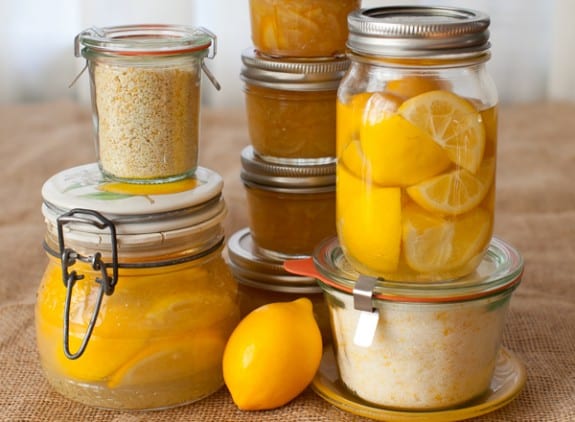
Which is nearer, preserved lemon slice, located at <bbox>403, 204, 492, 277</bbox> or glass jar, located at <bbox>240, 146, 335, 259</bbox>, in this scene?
preserved lemon slice, located at <bbox>403, 204, 492, 277</bbox>

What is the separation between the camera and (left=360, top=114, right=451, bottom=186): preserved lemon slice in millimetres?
761

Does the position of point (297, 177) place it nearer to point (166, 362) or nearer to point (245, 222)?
point (166, 362)

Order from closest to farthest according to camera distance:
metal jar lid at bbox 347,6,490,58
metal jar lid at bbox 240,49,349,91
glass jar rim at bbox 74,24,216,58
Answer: metal jar lid at bbox 347,6,490,58, glass jar rim at bbox 74,24,216,58, metal jar lid at bbox 240,49,349,91

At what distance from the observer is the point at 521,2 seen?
83.7 inches

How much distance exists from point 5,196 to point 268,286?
666mm

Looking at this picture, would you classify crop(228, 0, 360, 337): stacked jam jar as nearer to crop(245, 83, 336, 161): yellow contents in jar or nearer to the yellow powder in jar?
crop(245, 83, 336, 161): yellow contents in jar

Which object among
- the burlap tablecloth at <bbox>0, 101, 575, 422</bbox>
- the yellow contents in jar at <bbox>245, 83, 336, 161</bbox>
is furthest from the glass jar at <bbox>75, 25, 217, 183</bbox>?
the burlap tablecloth at <bbox>0, 101, 575, 422</bbox>

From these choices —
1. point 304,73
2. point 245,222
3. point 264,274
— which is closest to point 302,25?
point 304,73

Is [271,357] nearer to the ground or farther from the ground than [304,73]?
nearer to the ground

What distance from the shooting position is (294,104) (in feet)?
3.19

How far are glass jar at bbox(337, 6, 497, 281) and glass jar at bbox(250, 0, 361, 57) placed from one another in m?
0.13

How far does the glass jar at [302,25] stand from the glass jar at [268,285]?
0.73 ft

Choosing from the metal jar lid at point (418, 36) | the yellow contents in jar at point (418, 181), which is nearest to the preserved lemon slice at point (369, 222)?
the yellow contents in jar at point (418, 181)

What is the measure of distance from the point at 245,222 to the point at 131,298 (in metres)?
0.57
